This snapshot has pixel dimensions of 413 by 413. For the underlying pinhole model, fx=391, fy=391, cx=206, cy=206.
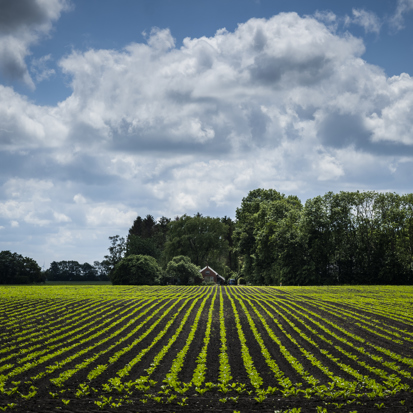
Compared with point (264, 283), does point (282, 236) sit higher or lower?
higher

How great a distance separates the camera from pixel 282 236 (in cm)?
6975

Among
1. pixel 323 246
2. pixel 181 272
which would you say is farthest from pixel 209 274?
pixel 323 246

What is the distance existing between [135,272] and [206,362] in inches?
2540

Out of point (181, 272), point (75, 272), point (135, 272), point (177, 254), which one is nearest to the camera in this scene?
point (135, 272)

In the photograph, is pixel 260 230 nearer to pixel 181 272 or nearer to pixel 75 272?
pixel 181 272

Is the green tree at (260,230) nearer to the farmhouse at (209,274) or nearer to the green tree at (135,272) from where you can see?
the farmhouse at (209,274)

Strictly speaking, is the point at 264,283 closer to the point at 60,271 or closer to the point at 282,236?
the point at 282,236

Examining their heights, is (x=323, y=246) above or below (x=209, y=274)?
above

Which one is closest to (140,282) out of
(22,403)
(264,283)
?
(264,283)

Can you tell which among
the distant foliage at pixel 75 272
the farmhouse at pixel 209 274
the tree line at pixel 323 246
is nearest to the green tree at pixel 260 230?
the tree line at pixel 323 246

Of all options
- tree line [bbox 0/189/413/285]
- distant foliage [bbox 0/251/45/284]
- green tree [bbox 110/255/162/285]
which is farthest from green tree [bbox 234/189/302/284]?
distant foliage [bbox 0/251/45/284]

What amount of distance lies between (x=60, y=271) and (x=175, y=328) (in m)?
145

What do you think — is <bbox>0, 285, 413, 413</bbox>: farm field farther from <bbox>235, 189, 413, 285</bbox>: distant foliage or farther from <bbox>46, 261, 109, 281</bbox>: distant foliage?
<bbox>46, 261, 109, 281</bbox>: distant foliage

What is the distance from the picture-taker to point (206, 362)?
55.7 ft
